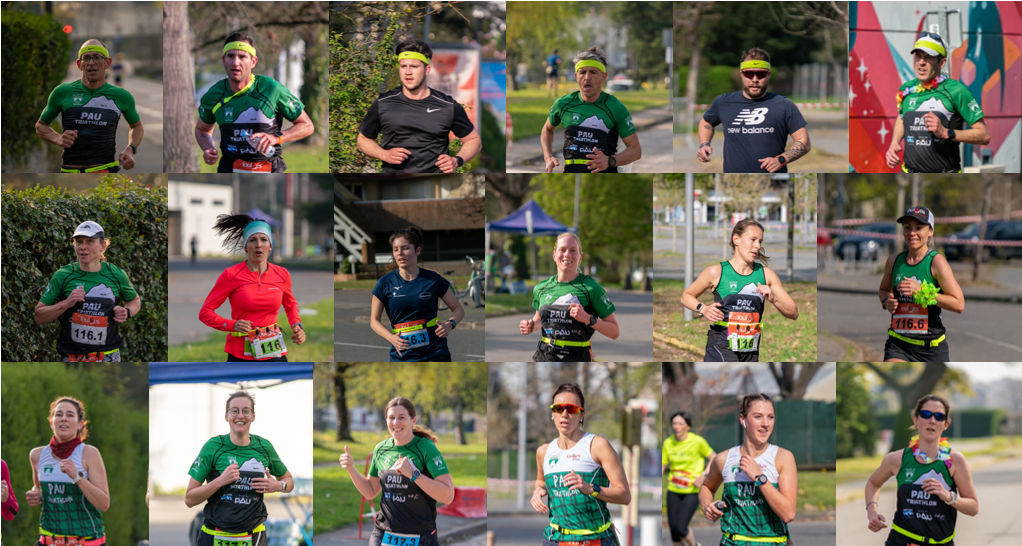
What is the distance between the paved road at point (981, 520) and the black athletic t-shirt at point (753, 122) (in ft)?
9.23

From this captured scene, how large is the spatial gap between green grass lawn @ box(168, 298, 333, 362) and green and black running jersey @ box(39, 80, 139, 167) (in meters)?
3.50

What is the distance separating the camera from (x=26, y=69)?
31.4 ft

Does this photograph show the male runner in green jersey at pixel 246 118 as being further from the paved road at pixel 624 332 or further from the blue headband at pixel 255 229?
the paved road at pixel 624 332

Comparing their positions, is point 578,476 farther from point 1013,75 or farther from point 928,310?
point 1013,75

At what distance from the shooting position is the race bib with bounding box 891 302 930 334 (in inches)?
277

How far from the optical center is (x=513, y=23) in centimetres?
944

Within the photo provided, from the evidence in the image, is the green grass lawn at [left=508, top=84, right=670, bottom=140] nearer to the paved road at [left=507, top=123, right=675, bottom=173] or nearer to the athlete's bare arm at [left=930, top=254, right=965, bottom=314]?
the paved road at [left=507, top=123, right=675, bottom=173]

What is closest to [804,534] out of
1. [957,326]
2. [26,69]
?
[957,326]

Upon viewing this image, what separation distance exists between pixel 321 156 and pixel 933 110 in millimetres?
5987

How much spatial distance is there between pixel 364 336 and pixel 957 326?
10783 mm

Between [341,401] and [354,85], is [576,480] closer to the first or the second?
[341,401]

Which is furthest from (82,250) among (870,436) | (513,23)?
(870,436)

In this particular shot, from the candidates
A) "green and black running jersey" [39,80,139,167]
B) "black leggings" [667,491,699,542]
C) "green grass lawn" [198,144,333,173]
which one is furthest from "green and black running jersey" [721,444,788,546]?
"green grass lawn" [198,144,333,173]

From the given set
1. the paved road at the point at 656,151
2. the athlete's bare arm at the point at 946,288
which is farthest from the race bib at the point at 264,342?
the athlete's bare arm at the point at 946,288
